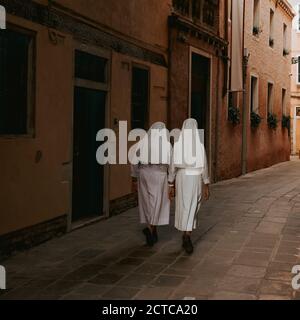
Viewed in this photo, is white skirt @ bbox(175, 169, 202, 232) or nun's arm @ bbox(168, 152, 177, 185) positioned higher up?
nun's arm @ bbox(168, 152, 177, 185)

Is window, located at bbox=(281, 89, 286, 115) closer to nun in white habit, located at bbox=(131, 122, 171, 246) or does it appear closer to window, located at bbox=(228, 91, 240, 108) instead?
window, located at bbox=(228, 91, 240, 108)

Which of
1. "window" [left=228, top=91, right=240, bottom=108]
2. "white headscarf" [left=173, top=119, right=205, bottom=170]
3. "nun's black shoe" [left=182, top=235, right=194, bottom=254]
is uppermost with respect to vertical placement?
"window" [left=228, top=91, right=240, bottom=108]

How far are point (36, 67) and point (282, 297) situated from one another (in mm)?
4352

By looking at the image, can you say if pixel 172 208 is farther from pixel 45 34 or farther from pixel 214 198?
pixel 45 34

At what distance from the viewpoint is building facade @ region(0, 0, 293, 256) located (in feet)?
24.2

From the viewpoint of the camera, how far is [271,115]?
23875 millimetres

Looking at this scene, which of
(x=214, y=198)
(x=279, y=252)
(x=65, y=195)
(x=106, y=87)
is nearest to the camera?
(x=279, y=252)

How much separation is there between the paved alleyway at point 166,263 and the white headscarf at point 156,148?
1199 mm

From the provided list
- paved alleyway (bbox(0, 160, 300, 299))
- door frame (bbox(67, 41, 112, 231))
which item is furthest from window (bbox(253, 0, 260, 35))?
door frame (bbox(67, 41, 112, 231))

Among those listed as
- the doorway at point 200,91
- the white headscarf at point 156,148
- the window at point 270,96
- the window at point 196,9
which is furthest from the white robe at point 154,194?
the window at point 270,96

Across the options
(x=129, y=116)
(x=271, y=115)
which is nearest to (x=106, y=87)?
(x=129, y=116)

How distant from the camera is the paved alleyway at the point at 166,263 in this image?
5.71 metres

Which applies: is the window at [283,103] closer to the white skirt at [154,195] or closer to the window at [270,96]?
the window at [270,96]
